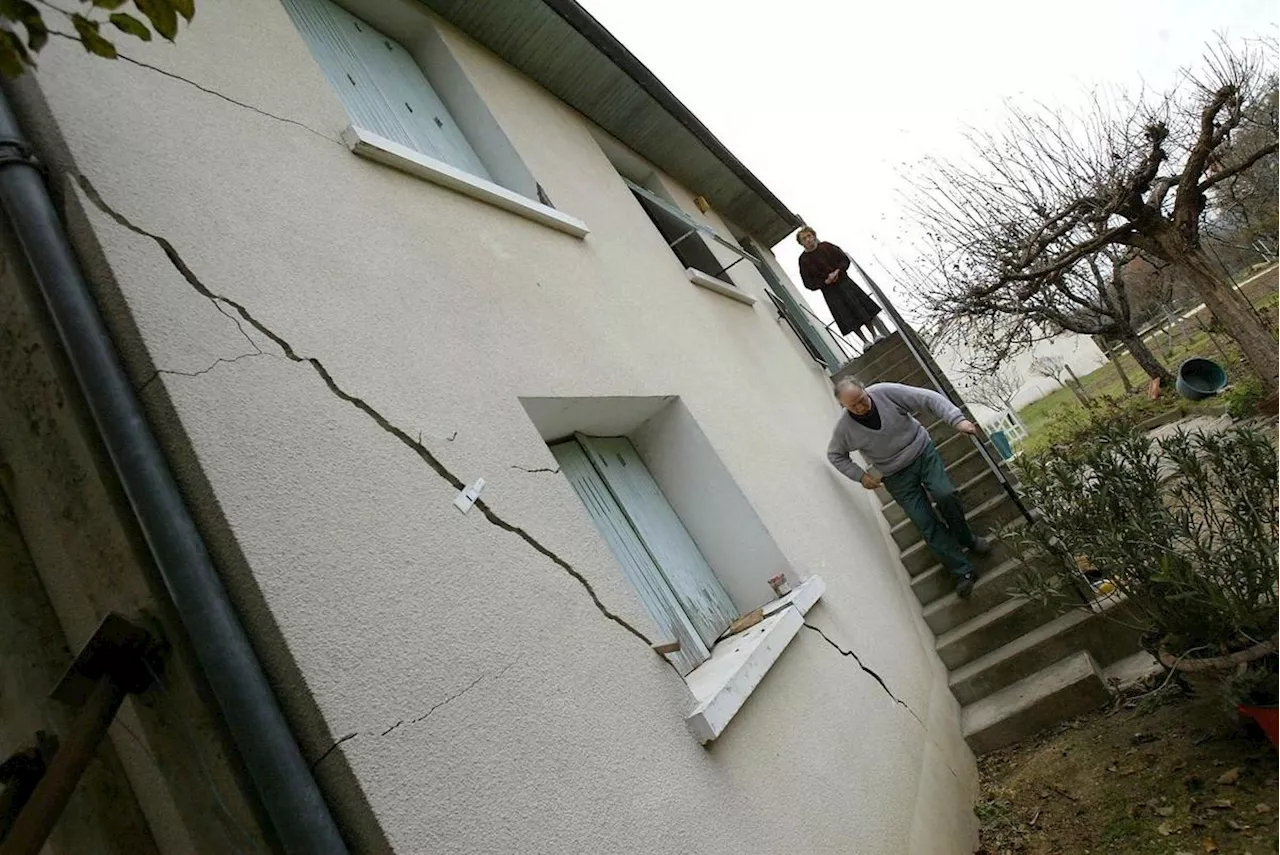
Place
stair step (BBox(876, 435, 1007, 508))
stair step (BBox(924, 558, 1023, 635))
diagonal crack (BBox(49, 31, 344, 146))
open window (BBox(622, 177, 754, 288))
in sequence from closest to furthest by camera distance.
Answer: diagonal crack (BBox(49, 31, 344, 146))
stair step (BBox(924, 558, 1023, 635))
stair step (BBox(876, 435, 1007, 508))
open window (BBox(622, 177, 754, 288))

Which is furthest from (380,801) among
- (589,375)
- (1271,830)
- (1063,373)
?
(1063,373)

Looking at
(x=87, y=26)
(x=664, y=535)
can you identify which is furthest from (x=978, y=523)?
(x=87, y=26)

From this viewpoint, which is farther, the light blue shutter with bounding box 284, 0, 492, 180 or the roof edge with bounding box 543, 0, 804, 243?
the roof edge with bounding box 543, 0, 804, 243

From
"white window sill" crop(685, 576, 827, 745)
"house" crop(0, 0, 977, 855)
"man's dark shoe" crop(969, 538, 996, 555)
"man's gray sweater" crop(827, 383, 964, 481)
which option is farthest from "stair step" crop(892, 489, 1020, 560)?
"white window sill" crop(685, 576, 827, 745)

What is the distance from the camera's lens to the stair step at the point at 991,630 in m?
4.45

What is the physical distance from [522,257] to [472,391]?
1130 mm

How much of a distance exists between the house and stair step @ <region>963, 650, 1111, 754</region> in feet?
1.89

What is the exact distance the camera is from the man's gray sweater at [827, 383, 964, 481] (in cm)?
478

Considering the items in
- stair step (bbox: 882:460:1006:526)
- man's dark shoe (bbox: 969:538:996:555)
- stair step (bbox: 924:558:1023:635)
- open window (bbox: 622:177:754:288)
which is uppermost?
open window (bbox: 622:177:754:288)

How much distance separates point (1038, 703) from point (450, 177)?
4.26 meters

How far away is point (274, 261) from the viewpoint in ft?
6.56

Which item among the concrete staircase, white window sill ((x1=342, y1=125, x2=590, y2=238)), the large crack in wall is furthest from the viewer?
the concrete staircase

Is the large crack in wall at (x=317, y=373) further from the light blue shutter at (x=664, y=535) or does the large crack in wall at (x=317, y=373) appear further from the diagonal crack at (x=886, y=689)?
the diagonal crack at (x=886, y=689)

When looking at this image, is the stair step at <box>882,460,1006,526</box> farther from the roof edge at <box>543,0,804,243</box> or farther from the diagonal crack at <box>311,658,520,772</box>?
the diagonal crack at <box>311,658,520,772</box>
